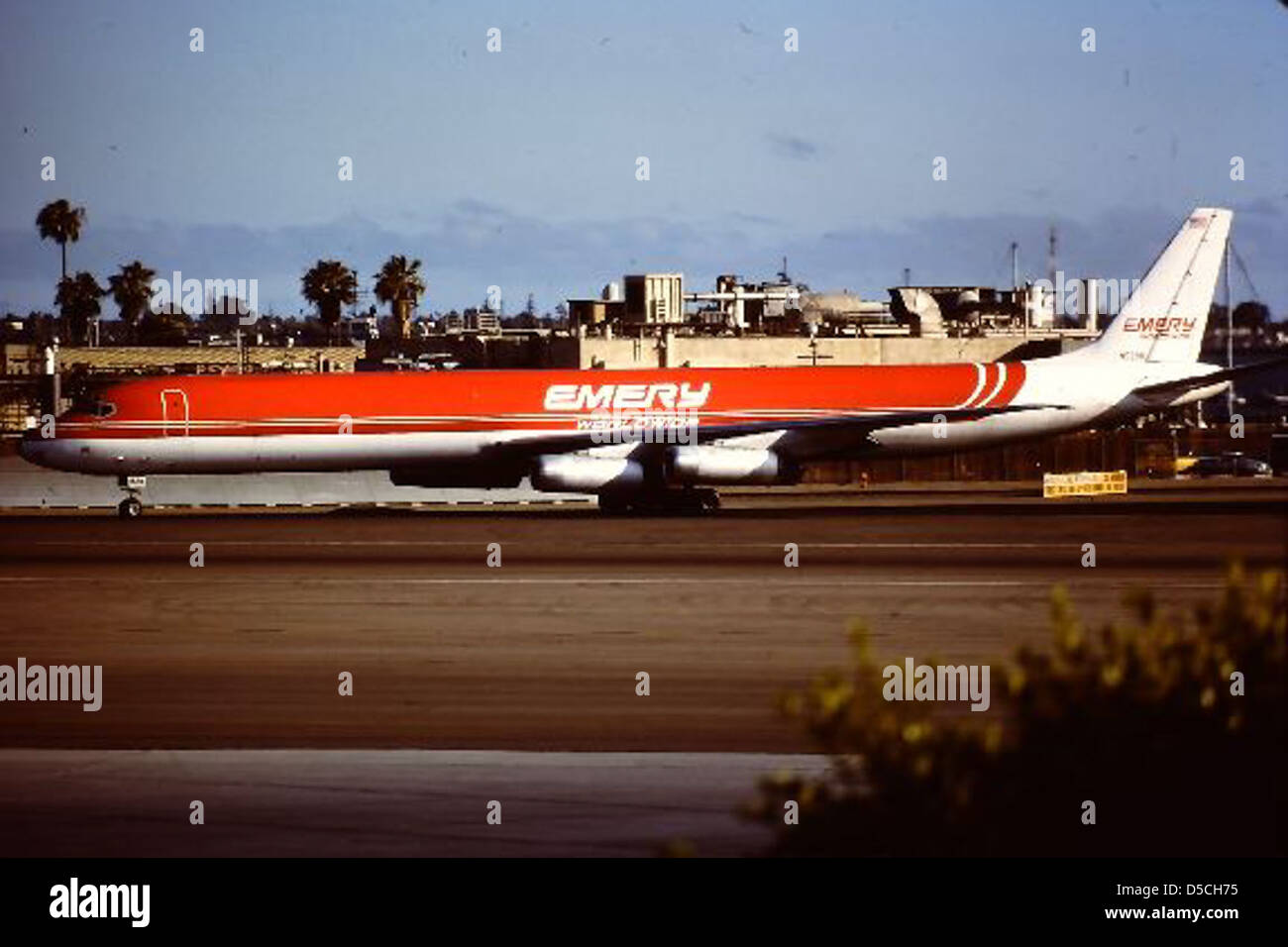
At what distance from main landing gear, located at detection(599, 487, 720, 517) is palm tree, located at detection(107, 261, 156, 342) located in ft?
322

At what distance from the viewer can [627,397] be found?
59.1m

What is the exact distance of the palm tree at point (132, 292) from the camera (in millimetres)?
149750

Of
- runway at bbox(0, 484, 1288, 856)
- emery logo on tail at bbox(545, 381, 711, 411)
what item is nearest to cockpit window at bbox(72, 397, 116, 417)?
runway at bbox(0, 484, 1288, 856)

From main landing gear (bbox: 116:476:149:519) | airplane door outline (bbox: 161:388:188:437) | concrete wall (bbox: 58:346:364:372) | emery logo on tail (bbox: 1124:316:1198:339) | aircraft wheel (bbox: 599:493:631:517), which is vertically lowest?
aircraft wheel (bbox: 599:493:631:517)

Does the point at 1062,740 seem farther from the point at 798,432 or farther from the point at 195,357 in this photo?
the point at 195,357

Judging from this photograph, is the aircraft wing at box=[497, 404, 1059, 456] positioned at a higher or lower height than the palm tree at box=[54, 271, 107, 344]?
lower

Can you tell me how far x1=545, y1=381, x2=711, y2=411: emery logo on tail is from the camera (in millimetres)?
58562

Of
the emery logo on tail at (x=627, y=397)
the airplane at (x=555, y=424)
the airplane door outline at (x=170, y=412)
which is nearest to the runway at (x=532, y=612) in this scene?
the airplane at (x=555, y=424)

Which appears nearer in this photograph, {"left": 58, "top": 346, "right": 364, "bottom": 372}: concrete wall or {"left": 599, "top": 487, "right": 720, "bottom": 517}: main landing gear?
{"left": 599, "top": 487, "right": 720, "bottom": 517}: main landing gear

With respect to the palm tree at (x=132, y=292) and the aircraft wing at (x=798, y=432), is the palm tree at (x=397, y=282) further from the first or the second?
the aircraft wing at (x=798, y=432)

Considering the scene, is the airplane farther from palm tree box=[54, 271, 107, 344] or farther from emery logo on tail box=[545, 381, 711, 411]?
palm tree box=[54, 271, 107, 344]

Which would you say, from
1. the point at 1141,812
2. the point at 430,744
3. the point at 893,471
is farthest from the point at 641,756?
the point at 893,471

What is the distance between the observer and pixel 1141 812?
1134 cm
